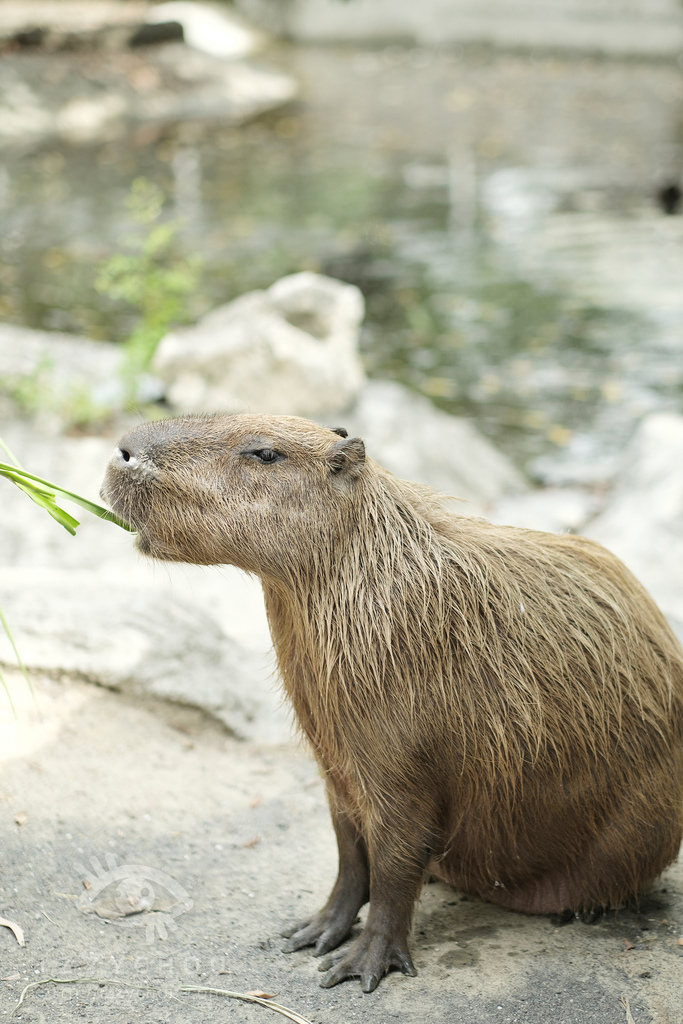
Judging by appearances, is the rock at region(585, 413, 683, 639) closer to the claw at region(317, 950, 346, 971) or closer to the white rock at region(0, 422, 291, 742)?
the white rock at region(0, 422, 291, 742)

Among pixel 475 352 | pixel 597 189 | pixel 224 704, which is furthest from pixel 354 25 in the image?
pixel 224 704

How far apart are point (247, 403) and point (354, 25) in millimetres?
19724

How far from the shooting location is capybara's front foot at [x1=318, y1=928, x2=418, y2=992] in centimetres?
278

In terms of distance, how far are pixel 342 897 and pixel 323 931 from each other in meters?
0.10

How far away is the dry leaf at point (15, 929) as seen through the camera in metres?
2.75

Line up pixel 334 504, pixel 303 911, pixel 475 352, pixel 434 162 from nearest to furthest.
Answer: pixel 334 504, pixel 303 911, pixel 475 352, pixel 434 162

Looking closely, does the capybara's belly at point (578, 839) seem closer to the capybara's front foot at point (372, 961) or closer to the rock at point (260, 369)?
the capybara's front foot at point (372, 961)

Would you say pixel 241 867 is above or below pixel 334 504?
below

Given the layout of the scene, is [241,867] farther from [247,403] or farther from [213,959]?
[247,403]

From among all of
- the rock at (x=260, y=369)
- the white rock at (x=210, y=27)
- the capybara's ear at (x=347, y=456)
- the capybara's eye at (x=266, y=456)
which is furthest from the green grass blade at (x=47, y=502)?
the white rock at (x=210, y=27)

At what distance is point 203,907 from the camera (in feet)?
10.1

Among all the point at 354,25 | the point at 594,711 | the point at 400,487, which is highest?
the point at 354,25

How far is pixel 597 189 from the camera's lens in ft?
43.8

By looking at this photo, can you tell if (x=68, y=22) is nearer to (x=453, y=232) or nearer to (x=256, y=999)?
(x=453, y=232)
